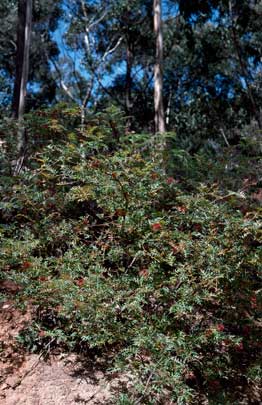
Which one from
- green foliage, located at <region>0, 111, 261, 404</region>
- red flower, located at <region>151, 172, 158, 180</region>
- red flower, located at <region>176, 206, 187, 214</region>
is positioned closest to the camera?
green foliage, located at <region>0, 111, 261, 404</region>

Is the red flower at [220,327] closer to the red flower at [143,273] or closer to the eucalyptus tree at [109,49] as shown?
the red flower at [143,273]

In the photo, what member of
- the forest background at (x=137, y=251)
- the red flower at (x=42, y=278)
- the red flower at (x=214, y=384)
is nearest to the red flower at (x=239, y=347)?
the forest background at (x=137, y=251)

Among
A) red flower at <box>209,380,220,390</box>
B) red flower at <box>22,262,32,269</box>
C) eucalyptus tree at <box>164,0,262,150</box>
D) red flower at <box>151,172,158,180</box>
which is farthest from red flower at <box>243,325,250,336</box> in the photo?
eucalyptus tree at <box>164,0,262,150</box>

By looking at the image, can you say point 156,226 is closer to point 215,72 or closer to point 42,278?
point 42,278

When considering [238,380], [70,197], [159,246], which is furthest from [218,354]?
[70,197]

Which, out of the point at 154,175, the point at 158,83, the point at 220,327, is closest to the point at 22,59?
the point at 158,83

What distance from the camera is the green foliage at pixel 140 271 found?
353 centimetres

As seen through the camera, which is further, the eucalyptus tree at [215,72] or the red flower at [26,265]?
the eucalyptus tree at [215,72]

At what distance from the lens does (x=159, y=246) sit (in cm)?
402

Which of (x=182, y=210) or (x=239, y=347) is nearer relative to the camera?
(x=239, y=347)

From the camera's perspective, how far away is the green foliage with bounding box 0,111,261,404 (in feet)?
11.6

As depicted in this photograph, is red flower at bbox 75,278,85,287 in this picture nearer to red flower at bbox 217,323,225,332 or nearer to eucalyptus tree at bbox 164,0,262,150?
red flower at bbox 217,323,225,332

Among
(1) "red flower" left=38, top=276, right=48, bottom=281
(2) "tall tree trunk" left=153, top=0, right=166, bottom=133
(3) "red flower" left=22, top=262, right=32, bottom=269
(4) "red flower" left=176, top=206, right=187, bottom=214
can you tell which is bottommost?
(1) "red flower" left=38, top=276, right=48, bottom=281

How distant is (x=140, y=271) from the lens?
3.96 meters
